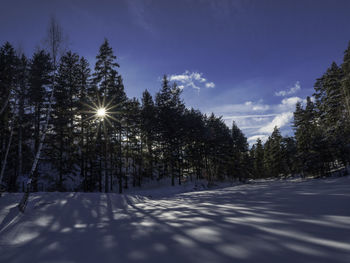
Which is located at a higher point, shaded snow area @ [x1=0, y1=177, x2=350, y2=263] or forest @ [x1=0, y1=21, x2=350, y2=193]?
forest @ [x1=0, y1=21, x2=350, y2=193]

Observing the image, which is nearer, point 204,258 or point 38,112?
point 204,258

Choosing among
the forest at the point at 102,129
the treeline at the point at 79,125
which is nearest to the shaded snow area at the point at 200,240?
the forest at the point at 102,129

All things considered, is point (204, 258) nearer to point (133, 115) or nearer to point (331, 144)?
point (133, 115)

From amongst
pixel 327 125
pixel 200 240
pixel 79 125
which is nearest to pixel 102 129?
pixel 79 125

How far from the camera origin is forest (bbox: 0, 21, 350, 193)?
674 inches

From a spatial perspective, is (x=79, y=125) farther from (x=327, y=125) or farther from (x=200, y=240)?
(x=327, y=125)

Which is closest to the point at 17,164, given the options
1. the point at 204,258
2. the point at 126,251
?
the point at 126,251

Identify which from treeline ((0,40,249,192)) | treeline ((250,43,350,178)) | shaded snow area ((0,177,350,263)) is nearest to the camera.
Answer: shaded snow area ((0,177,350,263))

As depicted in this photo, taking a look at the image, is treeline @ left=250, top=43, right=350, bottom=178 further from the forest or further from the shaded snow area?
the shaded snow area

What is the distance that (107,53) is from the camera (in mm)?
19500

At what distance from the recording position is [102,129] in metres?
19.0

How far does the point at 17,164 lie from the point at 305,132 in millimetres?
41634

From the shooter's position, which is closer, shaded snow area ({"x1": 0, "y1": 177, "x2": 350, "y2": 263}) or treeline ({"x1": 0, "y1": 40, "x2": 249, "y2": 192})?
shaded snow area ({"x1": 0, "y1": 177, "x2": 350, "y2": 263})

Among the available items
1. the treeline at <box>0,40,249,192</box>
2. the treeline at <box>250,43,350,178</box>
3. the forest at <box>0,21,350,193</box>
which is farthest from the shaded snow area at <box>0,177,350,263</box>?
the treeline at <box>250,43,350,178</box>
